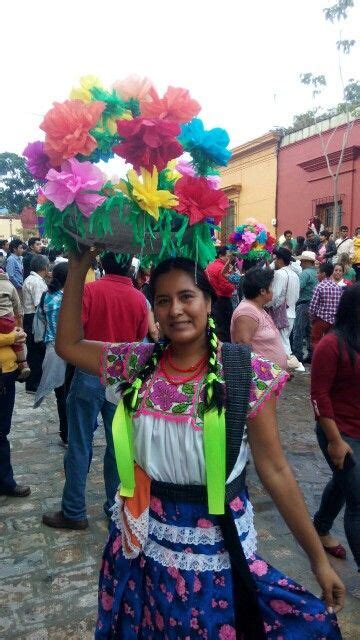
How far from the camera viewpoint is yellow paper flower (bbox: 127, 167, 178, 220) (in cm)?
174

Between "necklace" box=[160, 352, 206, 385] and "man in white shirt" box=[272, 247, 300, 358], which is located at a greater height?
"man in white shirt" box=[272, 247, 300, 358]

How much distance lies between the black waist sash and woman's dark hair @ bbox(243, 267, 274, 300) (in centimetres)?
254

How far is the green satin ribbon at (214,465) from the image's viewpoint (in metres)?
1.78

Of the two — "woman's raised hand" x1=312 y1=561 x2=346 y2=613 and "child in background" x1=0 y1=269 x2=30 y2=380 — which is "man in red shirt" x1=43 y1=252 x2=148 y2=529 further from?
"woman's raised hand" x1=312 y1=561 x2=346 y2=613

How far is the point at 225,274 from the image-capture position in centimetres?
764

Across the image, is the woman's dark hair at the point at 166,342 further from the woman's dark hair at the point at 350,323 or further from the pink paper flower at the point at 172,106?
the woman's dark hair at the point at 350,323

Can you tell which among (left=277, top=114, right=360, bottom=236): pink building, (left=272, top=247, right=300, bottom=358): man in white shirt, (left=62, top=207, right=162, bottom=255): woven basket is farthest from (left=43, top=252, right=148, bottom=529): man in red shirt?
(left=277, top=114, right=360, bottom=236): pink building

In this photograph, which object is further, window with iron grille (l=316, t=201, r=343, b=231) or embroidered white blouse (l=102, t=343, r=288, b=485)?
window with iron grille (l=316, t=201, r=343, b=231)

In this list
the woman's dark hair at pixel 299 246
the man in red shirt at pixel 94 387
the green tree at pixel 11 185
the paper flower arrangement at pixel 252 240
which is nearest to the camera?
the man in red shirt at pixel 94 387

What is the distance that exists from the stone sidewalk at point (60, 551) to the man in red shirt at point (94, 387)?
21 centimetres

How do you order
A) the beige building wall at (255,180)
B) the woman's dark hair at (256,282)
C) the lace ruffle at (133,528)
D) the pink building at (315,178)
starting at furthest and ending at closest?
1. the beige building wall at (255,180)
2. the pink building at (315,178)
3. the woman's dark hair at (256,282)
4. the lace ruffle at (133,528)

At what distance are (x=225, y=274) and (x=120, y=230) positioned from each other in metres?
5.86

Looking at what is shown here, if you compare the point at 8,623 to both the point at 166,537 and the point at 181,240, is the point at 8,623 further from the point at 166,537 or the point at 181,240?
the point at 181,240

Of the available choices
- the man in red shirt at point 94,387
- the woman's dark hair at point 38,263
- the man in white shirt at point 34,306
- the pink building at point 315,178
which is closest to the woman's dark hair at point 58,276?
the man in red shirt at point 94,387
